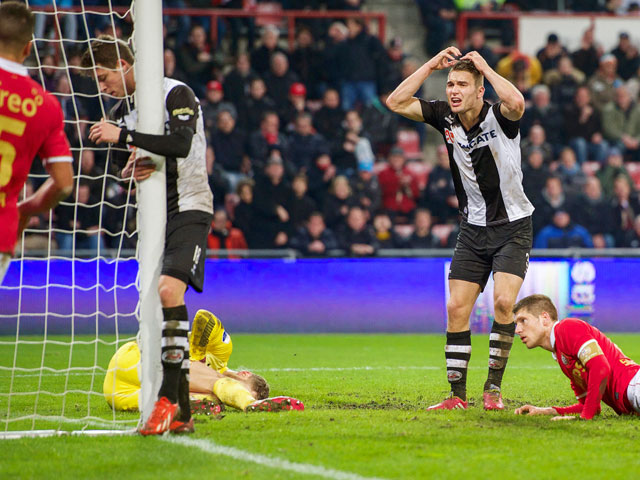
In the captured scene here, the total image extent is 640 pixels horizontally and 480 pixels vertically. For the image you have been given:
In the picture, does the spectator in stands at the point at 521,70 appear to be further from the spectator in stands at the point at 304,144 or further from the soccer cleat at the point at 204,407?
the soccer cleat at the point at 204,407

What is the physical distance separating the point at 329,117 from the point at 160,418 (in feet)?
35.9

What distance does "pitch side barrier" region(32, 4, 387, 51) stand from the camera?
652 inches

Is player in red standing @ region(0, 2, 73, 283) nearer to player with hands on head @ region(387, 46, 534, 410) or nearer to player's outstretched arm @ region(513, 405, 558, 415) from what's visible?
player with hands on head @ region(387, 46, 534, 410)

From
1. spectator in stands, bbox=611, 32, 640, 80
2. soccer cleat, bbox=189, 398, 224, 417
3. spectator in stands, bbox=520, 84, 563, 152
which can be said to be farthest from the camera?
spectator in stands, bbox=611, 32, 640, 80

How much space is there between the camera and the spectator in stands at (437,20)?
17.5 m

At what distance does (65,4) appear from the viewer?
15.1 metres

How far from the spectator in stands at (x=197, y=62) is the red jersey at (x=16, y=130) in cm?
1131

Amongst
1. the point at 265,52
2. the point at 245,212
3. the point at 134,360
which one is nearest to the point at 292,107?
the point at 265,52

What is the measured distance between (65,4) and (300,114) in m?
4.36

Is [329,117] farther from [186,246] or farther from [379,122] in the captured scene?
[186,246]

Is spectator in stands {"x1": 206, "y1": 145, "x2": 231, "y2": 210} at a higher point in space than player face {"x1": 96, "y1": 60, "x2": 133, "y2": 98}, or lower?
lower

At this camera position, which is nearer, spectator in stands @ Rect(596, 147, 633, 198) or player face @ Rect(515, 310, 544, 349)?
player face @ Rect(515, 310, 544, 349)

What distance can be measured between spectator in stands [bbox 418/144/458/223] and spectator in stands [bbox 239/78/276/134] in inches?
116

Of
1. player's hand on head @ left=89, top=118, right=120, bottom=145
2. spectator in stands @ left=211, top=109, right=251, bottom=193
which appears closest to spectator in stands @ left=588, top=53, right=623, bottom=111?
spectator in stands @ left=211, top=109, right=251, bottom=193
